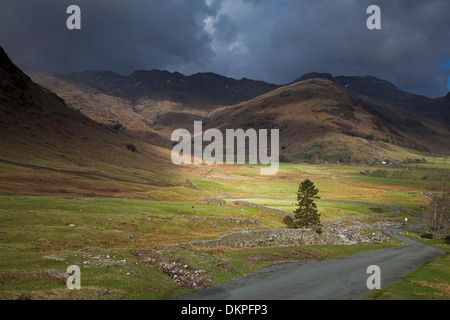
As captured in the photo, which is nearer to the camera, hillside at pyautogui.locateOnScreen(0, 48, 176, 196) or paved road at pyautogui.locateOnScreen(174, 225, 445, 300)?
paved road at pyautogui.locateOnScreen(174, 225, 445, 300)

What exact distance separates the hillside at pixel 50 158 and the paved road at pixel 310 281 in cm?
6184

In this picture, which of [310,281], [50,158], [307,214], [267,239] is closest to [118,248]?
[310,281]

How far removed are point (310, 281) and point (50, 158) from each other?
465ft

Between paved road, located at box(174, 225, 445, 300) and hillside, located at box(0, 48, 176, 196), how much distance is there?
203 feet

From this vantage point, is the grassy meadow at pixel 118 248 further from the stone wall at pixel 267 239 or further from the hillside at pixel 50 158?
the stone wall at pixel 267 239

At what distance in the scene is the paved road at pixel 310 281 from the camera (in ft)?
73.0

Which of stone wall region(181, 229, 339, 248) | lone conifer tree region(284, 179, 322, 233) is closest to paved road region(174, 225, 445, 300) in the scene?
stone wall region(181, 229, 339, 248)

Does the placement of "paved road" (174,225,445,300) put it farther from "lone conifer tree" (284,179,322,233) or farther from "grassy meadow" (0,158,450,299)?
"lone conifer tree" (284,179,322,233)

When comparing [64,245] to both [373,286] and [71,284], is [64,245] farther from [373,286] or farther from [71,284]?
[373,286]

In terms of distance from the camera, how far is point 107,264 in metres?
26.3

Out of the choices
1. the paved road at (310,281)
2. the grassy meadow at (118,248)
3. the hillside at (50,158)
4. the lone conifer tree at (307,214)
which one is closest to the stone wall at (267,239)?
the grassy meadow at (118,248)

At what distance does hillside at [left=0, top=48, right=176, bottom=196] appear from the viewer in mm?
85906
